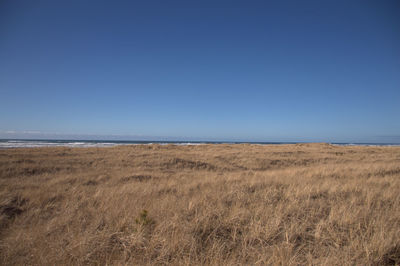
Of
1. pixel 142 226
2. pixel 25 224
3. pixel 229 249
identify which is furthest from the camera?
pixel 25 224

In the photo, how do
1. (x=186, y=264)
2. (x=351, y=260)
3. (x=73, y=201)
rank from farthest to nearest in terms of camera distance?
(x=73, y=201) → (x=351, y=260) → (x=186, y=264)

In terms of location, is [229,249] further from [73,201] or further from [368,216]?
[73,201]

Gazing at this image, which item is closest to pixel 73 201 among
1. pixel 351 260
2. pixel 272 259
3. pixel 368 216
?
pixel 272 259

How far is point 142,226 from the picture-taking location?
3367 mm

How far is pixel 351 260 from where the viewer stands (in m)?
2.54

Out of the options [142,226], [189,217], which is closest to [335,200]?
[189,217]

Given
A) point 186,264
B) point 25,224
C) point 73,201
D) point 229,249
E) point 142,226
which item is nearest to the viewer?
point 186,264

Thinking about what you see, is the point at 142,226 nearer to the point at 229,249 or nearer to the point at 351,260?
the point at 229,249

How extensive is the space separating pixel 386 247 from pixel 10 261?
216 inches

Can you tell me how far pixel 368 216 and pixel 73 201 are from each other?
23.9 feet

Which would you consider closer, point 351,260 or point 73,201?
point 351,260

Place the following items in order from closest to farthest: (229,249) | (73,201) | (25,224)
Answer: (229,249), (25,224), (73,201)

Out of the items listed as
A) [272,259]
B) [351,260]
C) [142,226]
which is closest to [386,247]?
[351,260]

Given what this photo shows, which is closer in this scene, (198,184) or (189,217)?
(189,217)
